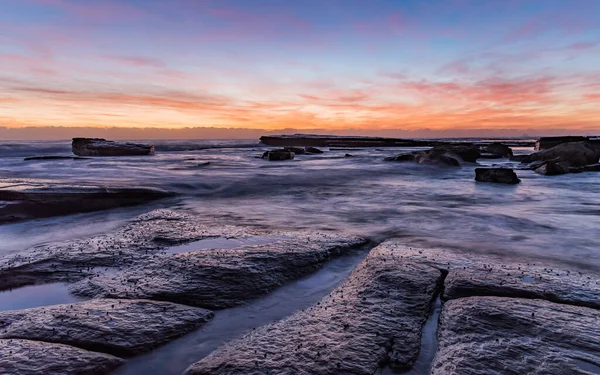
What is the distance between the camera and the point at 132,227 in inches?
212

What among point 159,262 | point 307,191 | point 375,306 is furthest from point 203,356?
point 307,191

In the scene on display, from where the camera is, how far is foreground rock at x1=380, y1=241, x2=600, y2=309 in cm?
286

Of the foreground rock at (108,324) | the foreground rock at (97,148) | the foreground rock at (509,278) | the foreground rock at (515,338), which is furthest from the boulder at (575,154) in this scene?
the foreground rock at (97,148)

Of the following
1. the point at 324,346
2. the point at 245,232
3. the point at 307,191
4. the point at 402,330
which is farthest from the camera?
the point at 307,191

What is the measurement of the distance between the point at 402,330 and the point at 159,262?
2.46 meters

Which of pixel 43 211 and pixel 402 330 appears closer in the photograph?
pixel 402 330

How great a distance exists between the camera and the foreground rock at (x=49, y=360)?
1876mm

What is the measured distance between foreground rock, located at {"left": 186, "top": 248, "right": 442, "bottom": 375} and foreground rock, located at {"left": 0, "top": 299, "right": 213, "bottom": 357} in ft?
1.46

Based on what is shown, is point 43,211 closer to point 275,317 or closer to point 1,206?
point 1,206

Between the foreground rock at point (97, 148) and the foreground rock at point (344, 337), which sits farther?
the foreground rock at point (97, 148)

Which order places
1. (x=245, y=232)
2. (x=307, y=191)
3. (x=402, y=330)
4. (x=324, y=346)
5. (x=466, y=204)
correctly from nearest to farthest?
(x=324, y=346)
(x=402, y=330)
(x=245, y=232)
(x=466, y=204)
(x=307, y=191)

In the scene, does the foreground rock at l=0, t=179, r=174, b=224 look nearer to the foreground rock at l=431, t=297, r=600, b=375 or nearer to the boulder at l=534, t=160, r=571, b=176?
the foreground rock at l=431, t=297, r=600, b=375

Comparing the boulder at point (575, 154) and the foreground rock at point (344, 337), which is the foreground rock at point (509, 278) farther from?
the boulder at point (575, 154)

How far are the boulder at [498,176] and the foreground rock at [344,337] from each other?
9.93m
